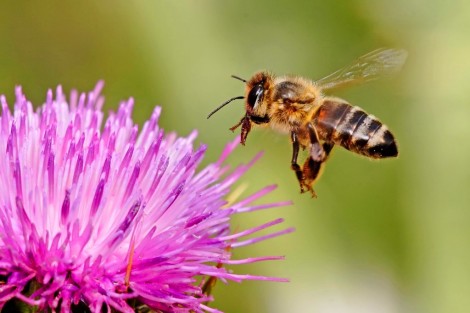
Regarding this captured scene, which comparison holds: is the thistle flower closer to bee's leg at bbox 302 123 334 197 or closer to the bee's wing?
bee's leg at bbox 302 123 334 197

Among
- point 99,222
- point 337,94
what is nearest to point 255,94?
point 99,222

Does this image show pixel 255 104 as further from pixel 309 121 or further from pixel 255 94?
pixel 309 121

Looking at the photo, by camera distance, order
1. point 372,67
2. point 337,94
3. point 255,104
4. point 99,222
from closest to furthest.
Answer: point 99,222 < point 255,104 < point 372,67 < point 337,94

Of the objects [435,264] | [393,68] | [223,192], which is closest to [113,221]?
[223,192]

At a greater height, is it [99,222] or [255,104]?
[255,104]

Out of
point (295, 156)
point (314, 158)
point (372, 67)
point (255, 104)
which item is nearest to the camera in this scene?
point (314, 158)

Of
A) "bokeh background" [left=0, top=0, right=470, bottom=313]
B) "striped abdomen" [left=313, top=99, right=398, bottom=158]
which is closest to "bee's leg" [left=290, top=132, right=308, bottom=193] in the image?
"striped abdomen" [left=313, top=99, right=398, bottom=158]

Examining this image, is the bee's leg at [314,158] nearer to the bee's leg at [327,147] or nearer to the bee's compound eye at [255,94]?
the bee's leg at [327,147]

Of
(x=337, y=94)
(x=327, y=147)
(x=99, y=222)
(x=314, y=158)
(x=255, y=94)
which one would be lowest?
(x=99, y=222)
